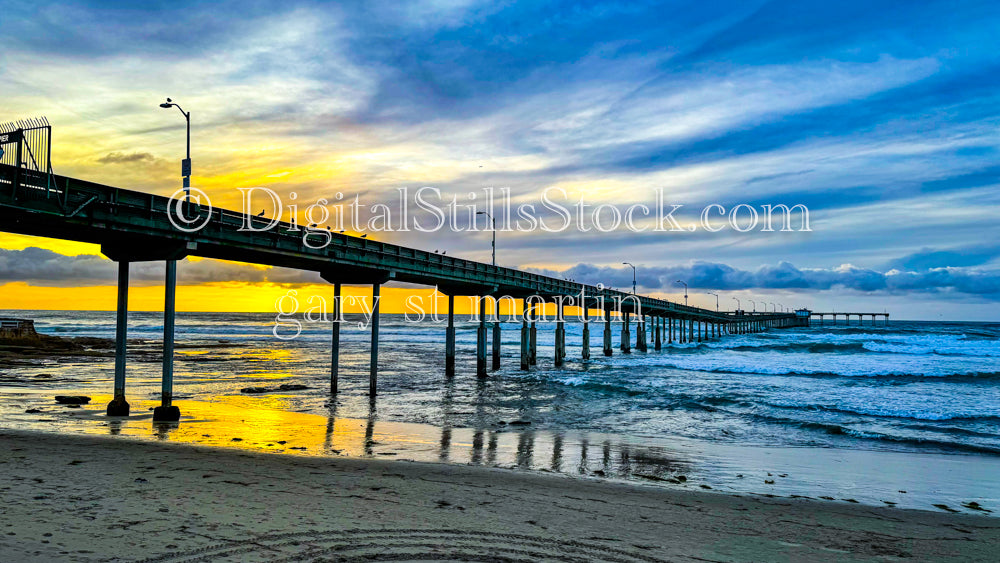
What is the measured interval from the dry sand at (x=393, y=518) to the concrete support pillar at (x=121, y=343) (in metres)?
6.44

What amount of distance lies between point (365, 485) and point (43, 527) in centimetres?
480

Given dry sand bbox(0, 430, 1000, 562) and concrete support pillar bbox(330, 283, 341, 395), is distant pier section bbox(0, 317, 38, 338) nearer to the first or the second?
concrete support pillar bbox(330, 283, 341, 395)

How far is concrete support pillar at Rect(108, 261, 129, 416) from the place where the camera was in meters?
19.8

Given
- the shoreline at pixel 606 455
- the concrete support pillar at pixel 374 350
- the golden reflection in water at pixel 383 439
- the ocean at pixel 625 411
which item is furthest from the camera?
the concrete support pillar at pixel 374 350

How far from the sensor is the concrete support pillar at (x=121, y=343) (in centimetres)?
1978

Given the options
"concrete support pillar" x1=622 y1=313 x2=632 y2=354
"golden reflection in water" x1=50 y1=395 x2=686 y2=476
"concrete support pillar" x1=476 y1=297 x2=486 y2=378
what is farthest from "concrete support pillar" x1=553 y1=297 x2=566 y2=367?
"golden reflection in water" x1=50 y1=395 x2=686 y2=476

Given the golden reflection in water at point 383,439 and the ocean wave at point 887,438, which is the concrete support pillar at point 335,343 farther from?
the ocean wave at point 887,438

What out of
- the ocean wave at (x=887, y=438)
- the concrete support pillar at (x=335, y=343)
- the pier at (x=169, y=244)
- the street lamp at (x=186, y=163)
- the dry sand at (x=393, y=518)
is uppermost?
the street lamp at (x=186, y=163)

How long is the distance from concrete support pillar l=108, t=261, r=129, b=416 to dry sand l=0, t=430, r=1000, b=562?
21.1 feet

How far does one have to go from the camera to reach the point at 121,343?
19875mm

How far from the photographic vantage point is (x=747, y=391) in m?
34.9

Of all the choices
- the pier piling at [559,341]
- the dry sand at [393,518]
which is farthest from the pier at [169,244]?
the pier piling at [559,341]

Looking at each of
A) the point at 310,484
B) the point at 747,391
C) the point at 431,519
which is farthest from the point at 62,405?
the point at 747,391

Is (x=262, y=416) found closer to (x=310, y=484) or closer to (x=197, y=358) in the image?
(x=310, y=484)
